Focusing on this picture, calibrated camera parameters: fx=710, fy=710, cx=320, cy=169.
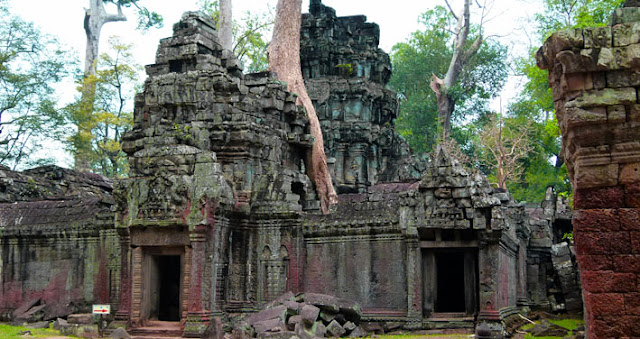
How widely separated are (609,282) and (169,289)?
11872 millimetres

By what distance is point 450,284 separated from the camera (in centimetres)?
1505

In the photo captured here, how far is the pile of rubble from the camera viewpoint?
1216 cm

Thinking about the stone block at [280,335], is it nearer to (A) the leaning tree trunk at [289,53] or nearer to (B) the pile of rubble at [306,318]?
(B) the pile of rubble at [306,318]

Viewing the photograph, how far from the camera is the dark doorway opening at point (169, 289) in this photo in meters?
15.4

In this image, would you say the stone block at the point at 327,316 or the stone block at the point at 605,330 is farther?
the stone block at the point at 327,316

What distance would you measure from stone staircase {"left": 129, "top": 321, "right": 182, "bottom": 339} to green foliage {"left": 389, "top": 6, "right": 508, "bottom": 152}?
88.2 feet

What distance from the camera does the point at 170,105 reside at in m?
15.2

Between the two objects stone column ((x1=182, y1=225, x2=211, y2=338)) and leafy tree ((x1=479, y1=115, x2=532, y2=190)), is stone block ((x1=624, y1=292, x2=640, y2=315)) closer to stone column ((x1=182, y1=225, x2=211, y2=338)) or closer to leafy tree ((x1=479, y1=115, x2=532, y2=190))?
stone column ((x1=182, y1=225, x2=211, y2=338))

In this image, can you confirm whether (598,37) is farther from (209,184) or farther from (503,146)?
(503,146)

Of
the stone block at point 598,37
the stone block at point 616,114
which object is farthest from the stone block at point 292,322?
the stone block at point 598,37

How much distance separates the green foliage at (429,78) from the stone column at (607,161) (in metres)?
33.1

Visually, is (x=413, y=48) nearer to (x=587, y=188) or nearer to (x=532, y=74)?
(x=532, y=74)

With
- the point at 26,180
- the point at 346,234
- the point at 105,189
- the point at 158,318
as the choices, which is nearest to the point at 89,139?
the point at 105,189

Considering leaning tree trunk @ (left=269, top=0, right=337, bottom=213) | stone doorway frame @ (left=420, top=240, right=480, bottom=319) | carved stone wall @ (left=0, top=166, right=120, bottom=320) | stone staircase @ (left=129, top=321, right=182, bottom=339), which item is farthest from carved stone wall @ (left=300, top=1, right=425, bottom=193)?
stone staircase @ (left=129, top=321, right=182, bottom=339)
